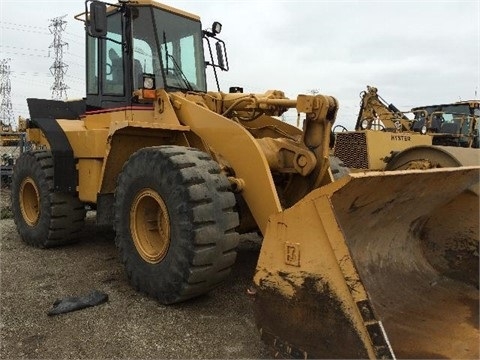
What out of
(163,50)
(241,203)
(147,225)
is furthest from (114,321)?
(163,50)

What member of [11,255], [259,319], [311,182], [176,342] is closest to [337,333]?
[259,319]

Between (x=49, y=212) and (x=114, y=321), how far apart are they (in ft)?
8.53

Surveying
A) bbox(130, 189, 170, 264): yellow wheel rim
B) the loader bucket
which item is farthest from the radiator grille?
bbox(130, 189, 170, 264): yellow wheel rim

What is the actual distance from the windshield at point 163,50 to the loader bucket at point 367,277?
2714mm

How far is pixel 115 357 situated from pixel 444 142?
32.6 ft

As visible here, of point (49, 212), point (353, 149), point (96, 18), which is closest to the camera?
point (96, 18)

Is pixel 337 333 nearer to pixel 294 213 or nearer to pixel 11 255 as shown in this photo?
pixel 294 213

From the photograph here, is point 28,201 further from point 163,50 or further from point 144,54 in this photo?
point 163,50

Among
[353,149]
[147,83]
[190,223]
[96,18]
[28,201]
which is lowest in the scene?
[28,201]

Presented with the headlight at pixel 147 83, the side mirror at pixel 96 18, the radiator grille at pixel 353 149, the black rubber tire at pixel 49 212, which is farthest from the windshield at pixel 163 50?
the radiator grille at pixel 353 149

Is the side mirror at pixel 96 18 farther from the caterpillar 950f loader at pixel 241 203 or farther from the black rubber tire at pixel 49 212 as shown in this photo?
the black rubber tire at pixel 49 212

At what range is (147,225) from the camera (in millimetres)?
4156

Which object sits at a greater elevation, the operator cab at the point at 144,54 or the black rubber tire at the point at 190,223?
the operator cab at the point at 144,54

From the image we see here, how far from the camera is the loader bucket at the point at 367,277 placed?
8.68ft
